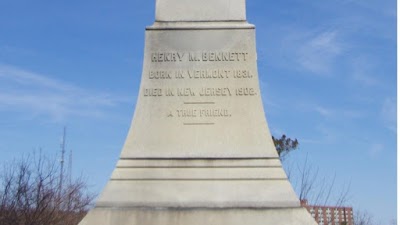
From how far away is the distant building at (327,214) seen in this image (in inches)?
717

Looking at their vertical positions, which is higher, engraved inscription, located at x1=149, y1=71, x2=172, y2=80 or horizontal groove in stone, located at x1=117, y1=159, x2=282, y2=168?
engraved inscription, located at x1=149, y1=71, x2=172, y2=80

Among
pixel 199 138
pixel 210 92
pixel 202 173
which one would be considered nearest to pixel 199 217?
pixel 202 173

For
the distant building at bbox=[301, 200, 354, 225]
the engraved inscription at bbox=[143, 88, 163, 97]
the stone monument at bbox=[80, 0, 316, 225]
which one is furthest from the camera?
the distant building at bbox=[301, 200, 354, 225]

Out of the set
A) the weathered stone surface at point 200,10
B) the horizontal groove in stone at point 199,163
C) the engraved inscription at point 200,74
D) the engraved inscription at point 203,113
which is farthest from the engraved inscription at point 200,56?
the horizontal groove in stone at point 199,163

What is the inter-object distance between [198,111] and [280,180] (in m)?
1.67

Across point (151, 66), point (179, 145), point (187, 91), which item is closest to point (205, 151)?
point (179, 145)

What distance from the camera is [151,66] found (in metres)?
9.19

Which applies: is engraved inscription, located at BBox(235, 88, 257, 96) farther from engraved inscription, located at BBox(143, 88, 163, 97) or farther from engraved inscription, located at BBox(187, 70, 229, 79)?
engraved inscription, located at BBox(143, 88, 163, 97)

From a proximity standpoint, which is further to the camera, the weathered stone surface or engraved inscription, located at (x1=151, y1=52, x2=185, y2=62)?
the weathered stone surface

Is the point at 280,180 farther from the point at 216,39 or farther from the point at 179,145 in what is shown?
the point at 216,39

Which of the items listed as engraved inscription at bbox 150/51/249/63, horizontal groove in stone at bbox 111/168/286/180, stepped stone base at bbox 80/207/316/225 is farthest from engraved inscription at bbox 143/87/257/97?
stepped stone base at bbox 80/207/316/225

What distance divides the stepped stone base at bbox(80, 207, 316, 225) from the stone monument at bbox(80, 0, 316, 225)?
0.05 ft

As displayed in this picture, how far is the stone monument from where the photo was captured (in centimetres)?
831

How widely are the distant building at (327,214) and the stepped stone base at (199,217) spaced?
8.80 meters
